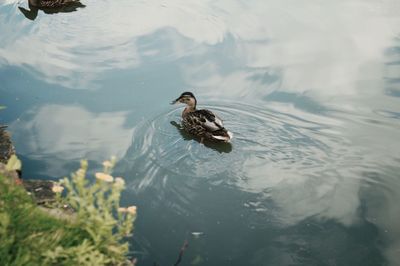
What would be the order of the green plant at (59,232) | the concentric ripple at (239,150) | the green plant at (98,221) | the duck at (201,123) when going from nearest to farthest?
the green plant at (59,232) → the green plant at (98,221) → the concentric ripple at (239,150) → the duck at (201,123)

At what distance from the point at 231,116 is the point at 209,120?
610 mm

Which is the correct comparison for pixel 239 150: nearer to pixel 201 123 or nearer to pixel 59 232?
pixel 201 123

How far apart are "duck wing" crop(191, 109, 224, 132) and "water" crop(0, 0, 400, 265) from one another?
1.04 feet

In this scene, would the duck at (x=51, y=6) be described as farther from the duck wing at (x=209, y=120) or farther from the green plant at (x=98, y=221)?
the green plant at (x=98, y=221)

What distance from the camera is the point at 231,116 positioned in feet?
28.4

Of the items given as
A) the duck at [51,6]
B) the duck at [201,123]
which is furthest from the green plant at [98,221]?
the duck at [51,6]

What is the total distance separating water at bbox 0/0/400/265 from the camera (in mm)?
6219

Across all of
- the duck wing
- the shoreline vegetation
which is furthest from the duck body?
the shoreline vegetation

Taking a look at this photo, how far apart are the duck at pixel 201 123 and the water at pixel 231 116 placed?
0.16 m

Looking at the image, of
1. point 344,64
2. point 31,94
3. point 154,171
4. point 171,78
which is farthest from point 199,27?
point 154,171

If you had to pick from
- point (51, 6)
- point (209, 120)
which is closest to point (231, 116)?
point (209, 120)

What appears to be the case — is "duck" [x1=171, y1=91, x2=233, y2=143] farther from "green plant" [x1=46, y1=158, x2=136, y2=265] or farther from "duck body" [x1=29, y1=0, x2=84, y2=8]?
"duck body" [x1=29, y1=0, x2=84, y2=8]

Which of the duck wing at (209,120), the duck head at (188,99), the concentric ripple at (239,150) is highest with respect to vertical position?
the duck head at (188,99)

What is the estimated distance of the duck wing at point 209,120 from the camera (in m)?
8.05
